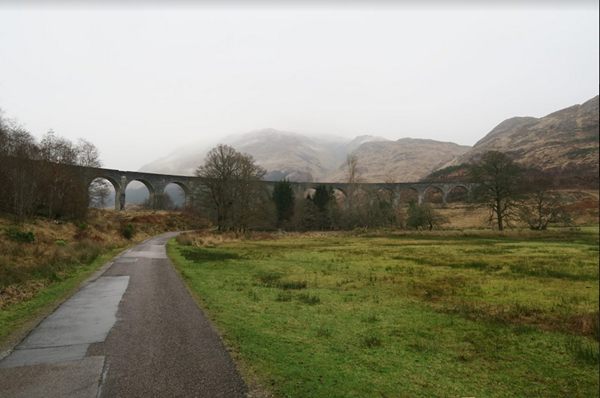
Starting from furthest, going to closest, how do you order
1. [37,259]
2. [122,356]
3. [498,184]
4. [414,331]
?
[498,184] → [37,259] → [414,331] → [122,356]

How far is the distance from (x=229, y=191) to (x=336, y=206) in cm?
3125

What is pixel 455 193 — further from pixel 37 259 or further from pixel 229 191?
pixel 37 259

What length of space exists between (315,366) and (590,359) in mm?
5004

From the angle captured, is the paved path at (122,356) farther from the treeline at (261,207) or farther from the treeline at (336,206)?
the treeline at (261,207)

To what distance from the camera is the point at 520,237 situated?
34031 millimetres

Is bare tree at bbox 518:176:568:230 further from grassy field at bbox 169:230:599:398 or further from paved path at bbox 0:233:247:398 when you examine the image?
paved path at bbox 0:233:247:398

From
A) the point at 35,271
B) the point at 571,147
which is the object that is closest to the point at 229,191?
the point at 35,271

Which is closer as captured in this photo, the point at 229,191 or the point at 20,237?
the point at 20,237

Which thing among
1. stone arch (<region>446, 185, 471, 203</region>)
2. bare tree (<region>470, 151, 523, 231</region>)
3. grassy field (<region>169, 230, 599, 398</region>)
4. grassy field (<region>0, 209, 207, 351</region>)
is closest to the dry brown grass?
grassy field (<region>0, 209, 207, 351</region>)

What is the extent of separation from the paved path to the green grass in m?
0.55

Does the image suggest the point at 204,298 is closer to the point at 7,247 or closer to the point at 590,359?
the point at 590,359

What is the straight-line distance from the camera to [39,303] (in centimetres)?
1008

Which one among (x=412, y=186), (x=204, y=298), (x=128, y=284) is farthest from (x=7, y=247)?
(x=412, y=186)

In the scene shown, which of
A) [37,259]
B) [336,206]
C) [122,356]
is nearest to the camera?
[122,356]
